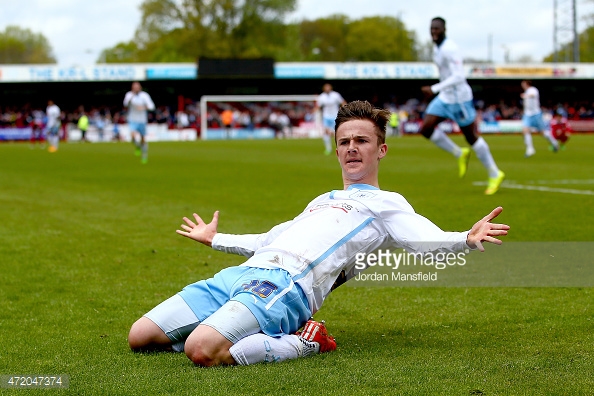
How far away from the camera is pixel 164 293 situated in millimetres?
6301

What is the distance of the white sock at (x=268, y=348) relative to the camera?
4188 millimetres

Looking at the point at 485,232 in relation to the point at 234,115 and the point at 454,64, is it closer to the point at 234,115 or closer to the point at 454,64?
the point at 454,64

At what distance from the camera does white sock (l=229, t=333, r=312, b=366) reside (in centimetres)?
419

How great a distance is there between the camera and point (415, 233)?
14.6 feet

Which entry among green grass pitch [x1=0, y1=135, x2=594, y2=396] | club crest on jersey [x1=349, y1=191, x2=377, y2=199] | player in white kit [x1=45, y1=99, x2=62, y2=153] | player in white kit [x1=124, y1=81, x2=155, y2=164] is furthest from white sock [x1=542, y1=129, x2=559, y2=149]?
club crest on jersey [x1=349, y1=191, x2=377, y2=199]

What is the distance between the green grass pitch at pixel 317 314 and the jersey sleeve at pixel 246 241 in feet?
2.40

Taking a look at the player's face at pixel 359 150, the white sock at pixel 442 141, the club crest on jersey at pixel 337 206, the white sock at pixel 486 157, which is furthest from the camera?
the white sock at pixel 442 141

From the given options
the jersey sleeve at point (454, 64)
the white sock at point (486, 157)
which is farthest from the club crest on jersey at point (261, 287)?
the jersey sleeve at point (454, 64)

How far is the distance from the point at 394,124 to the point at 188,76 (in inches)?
661

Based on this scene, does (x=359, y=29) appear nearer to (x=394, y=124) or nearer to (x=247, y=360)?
(x=394, y=124)

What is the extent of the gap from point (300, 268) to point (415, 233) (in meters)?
0.65

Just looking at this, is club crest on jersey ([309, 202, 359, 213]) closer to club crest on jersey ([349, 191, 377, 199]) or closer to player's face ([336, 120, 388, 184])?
club crest on jersey ([349, 191, 377, 199])

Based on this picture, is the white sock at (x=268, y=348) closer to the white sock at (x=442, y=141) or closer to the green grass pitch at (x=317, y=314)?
the green grass pitch at (x=317, y=314)

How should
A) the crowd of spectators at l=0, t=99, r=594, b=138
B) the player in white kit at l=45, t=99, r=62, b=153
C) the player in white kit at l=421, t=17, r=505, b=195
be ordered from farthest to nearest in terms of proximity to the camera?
the crowd of spectators at l=0, t=99, r=594, b=138 → the player in white kit at l=45, t=99, r=62, b=153 → the player in white kit at l=421, t=17, r=505, b=195
